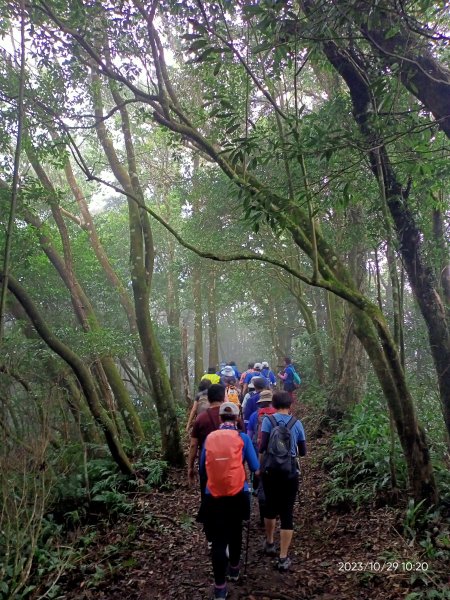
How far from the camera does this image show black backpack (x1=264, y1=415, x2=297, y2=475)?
4785 mm

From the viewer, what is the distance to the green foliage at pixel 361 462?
20.1 feet

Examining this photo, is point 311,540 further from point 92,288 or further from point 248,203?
point 92,288

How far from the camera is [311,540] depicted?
5641mm

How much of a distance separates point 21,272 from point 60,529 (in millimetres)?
9209

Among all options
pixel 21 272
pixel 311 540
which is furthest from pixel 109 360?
pixel 311 540

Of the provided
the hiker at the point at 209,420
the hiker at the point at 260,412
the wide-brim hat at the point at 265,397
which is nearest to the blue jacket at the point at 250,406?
the hiker at the point at 260,412

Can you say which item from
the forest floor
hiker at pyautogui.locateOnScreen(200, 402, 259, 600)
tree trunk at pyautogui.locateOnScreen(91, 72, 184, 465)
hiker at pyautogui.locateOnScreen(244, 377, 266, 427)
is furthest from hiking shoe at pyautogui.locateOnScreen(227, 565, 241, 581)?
tree trunk at pyautogui.locateOnScreen(91, 72, 184, 465)

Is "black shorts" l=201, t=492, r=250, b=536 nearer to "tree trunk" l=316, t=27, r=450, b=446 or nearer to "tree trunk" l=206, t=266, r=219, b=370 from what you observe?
"tree trunk" l=316, t=27, r=450, b=446

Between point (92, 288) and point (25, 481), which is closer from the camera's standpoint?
point (25, 481)

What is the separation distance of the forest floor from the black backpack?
3.79 ft

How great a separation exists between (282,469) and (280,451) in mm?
185

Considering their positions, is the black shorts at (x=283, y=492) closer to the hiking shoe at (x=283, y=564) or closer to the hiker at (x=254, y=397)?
the hiking shoe at (x=283, y=564)

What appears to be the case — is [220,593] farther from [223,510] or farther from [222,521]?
[223,510]

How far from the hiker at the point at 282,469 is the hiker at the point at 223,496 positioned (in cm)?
53
